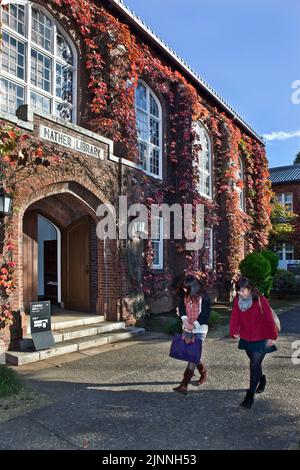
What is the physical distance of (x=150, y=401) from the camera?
4.93 meters

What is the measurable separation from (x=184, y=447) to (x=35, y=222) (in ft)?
23.5

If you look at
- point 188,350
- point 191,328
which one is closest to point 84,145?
point 191,328

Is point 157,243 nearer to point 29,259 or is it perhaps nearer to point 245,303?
point 29,259

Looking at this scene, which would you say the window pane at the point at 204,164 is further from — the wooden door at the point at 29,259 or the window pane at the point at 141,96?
the wooden door at the point at 29,259

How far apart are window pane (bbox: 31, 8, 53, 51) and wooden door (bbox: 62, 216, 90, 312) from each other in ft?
14.4

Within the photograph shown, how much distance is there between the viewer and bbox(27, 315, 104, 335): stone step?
321 inches

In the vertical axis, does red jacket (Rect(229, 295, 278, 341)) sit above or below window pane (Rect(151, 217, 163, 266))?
below

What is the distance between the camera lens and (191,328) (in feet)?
17.0

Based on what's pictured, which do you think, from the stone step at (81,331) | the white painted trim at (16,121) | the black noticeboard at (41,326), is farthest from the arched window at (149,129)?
Answer: the black noticeboard at (41,326)

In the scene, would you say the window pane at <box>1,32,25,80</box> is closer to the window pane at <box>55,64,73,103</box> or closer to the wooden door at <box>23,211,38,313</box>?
the window pane at <box>55,64,73,103</box>

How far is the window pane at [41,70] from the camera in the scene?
29.7 feet

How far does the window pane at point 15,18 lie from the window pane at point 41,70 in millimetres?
531

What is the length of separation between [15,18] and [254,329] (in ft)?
27.9

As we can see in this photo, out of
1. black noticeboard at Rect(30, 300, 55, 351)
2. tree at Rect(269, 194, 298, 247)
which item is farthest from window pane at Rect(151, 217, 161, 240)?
tree at Rect(269, 194, 298, 247)
